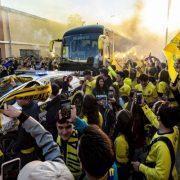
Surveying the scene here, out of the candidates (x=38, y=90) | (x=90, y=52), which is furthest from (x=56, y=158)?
(x=90, y=52)

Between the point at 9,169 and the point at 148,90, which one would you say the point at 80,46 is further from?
the point at 9,169

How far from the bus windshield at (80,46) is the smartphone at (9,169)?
14.5 metres

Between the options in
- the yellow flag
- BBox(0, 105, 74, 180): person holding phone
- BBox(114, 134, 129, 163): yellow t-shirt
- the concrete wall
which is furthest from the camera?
the concrete wall

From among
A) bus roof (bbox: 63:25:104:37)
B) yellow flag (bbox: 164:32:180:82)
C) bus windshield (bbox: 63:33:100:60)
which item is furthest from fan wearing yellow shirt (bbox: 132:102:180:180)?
bus roof (bbox: 63:25:104:37)

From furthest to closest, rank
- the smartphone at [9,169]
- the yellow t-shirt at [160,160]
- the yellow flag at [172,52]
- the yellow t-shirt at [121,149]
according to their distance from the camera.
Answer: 1. the yellow flag at [172,52]
2. the yellow t-shirt at [121,149]
3. the yellow t-shirt at [160,160]
4. the smartphone at [9,169]

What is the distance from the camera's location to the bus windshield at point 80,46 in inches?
650

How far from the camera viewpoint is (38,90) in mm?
3678

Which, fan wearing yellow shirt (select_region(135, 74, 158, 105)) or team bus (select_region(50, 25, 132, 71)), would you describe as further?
team bus (select_region(50, 25, 132, 71))

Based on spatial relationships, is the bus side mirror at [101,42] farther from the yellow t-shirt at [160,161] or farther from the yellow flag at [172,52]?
the yellow t-shirt at [160,161]

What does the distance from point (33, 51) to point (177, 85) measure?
124ft

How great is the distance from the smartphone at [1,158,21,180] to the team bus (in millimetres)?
13133

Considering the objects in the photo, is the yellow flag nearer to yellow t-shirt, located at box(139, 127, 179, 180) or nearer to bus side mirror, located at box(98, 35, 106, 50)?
yellow t-shirt, located at box(139, 127, 179, 180)

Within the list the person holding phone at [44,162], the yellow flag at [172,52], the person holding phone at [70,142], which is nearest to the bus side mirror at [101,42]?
the yellow flag at [172,52]

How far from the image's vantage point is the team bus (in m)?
15.5
